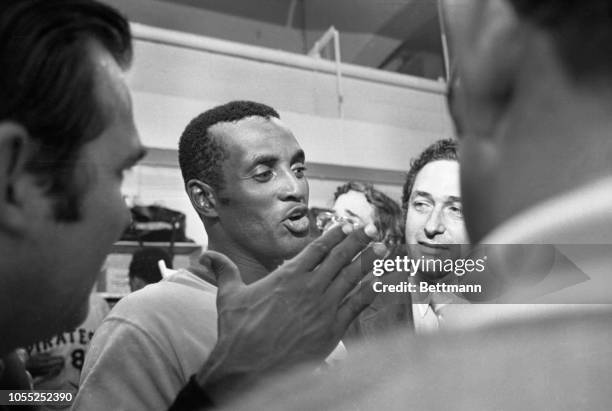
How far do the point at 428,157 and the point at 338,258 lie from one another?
311mm

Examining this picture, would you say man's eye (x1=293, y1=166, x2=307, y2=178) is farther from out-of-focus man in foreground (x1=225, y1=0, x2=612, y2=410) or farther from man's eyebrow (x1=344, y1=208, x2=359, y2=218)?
out-of-focus man in foreground (x1=225, y1=0, x2=612, y2=410)

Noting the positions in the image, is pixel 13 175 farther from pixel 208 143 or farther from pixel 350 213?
pixel 350 213

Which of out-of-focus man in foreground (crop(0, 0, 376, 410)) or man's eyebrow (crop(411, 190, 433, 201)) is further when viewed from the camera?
man's eyebrow (crop(411, 190, 433, 201))

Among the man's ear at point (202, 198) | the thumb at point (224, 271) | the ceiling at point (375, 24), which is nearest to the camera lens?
the thumb at point (224, 271)

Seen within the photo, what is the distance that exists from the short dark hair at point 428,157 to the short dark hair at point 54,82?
18.4 inches

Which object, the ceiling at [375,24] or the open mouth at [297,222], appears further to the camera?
the ceiling at [375,24]

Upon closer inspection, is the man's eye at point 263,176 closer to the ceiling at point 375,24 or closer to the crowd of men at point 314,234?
the crowd of men at point 314,234

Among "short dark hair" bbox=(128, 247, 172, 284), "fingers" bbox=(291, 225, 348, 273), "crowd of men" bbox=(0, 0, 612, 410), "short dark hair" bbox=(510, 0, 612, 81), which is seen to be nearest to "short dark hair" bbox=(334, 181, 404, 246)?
"crowd of men" bbox=(0, 0, 612, 410)

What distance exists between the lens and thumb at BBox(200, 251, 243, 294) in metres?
0.67

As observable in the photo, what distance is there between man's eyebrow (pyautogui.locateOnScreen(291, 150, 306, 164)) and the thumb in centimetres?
17

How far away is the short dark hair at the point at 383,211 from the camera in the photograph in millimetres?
788

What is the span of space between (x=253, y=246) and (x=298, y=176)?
11 centimetres

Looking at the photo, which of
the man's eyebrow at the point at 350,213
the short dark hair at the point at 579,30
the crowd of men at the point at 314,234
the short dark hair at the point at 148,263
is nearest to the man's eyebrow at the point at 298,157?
the crowd of men at the point at 314,234

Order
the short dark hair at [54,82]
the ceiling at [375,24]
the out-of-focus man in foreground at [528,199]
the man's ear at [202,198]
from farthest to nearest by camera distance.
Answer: the ceiling at [375,24] → the man's ear at [202,198] → the short dark hair at [54,82] → the out-of-focus man in foreground at [528,199]
